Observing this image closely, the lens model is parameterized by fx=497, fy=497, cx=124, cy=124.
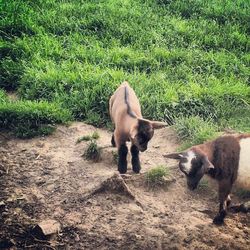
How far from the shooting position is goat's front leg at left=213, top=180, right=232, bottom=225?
5496 millimetres

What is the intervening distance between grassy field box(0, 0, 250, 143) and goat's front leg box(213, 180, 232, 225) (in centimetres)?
146

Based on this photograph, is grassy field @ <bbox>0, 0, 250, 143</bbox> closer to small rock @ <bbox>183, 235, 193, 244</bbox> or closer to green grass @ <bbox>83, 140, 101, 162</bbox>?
green grass @ <bbox>83, 140, 101, 162</bbox>

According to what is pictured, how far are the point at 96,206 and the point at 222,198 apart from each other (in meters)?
1.44

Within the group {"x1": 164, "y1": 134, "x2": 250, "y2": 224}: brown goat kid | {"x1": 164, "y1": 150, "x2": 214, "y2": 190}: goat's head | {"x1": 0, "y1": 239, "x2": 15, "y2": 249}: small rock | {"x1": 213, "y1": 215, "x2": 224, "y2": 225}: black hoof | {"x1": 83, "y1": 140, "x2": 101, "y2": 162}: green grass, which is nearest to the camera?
{"x1": 0, "y1": 239, "x2": 15, "y2": 249}: small rock

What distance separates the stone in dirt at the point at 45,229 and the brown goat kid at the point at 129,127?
4.49 ft

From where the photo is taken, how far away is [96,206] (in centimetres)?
576

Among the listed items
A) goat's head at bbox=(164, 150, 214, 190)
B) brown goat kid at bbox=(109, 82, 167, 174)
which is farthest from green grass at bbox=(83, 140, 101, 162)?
goat's head at bbox=(164, 150, 214, 190)

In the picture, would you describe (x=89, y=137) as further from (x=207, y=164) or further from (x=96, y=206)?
(x=207, y=164)

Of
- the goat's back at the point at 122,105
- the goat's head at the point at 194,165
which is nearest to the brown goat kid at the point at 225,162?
the goat's head at the point at 194,165

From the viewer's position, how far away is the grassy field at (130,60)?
7805mm

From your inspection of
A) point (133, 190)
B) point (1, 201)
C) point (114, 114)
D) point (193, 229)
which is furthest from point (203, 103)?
point (1, 201)

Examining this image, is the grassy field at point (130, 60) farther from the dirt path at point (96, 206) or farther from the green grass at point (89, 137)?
the dirt path at point (96, 206)

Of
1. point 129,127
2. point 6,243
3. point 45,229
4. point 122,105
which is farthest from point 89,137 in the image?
point 6,243

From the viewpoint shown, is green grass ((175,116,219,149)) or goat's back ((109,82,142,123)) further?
green grass ((175,116,219,149))
